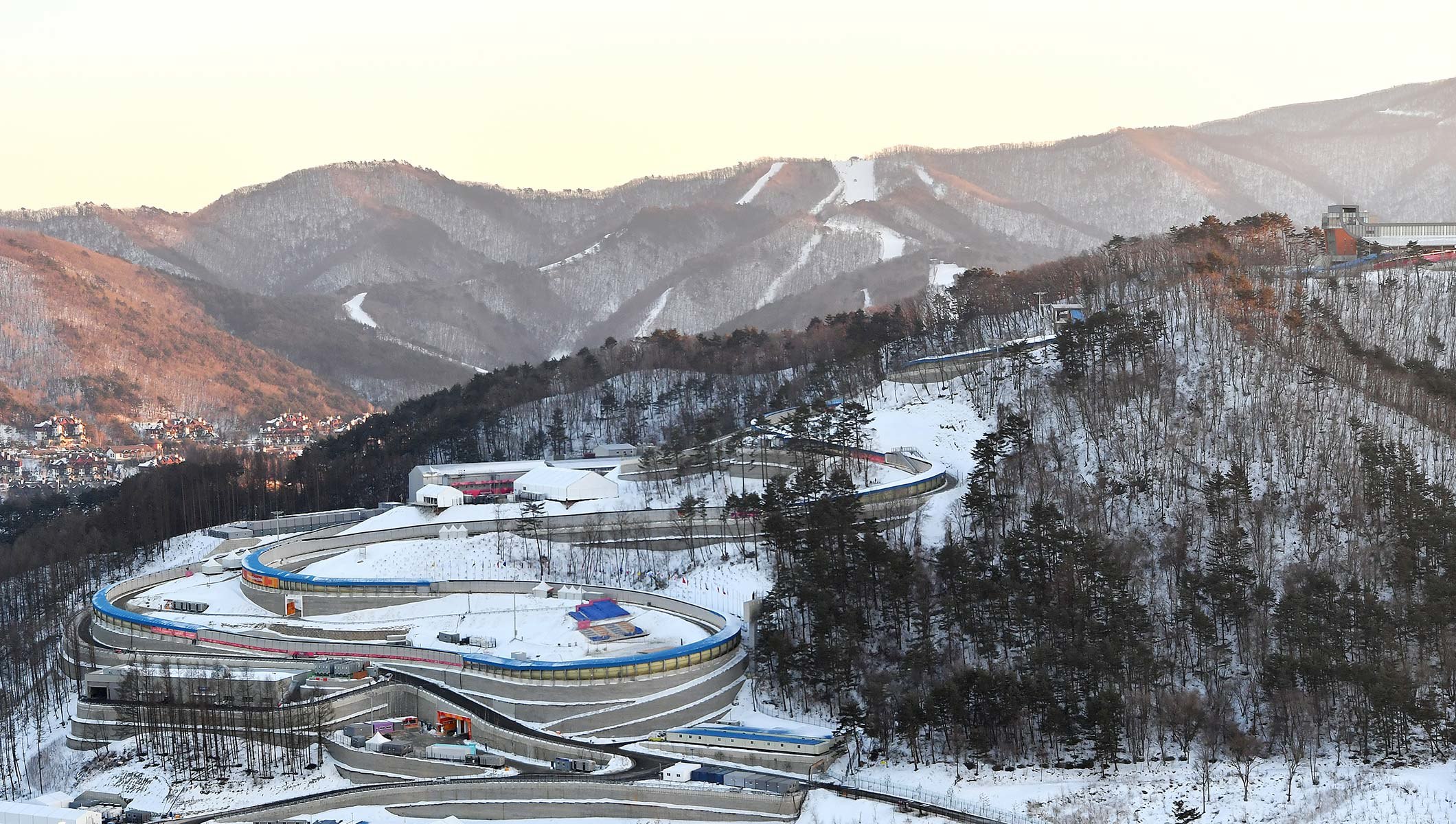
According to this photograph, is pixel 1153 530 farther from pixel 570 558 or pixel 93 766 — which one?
pixel 93 766

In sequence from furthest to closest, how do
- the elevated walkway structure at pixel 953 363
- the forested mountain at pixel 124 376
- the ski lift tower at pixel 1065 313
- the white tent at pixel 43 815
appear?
the forested mountain at pixel 124 376 → the ski lift tower at pixel 1065 313 → the elevated walkway structure at pixel 953 363 → the white tent at pixel 43 815

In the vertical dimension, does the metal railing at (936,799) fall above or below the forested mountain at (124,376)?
below

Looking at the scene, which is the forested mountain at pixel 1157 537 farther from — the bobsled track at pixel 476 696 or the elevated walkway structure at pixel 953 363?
the bobsled track at pixel 476 696

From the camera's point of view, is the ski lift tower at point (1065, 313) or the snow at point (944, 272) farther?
the snow at point (944, 272)

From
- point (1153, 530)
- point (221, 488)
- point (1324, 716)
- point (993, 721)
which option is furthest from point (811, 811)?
point (221, 488)

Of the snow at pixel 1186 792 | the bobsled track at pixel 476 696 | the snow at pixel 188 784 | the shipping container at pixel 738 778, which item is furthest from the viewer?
the snow at pixel 188 784

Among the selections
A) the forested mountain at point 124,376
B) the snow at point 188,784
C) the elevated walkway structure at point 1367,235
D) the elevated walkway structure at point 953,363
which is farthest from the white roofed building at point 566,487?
the forested mountain at point 124,376

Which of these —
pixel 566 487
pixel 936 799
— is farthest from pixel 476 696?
pixel 566 487
